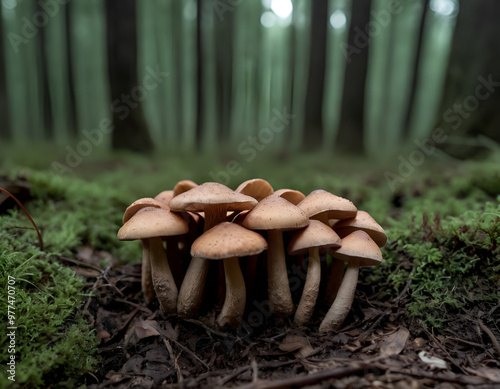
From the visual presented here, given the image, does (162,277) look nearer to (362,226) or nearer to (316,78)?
(362,226)

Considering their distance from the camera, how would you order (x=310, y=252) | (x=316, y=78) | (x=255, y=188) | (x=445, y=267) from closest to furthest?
(x=310, y=252)
(x=445, y=267)
(x=255, y=188)
(x=316, y=78)

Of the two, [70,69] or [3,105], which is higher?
[70,69]

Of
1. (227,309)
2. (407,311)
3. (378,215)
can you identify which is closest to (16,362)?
(227,309)

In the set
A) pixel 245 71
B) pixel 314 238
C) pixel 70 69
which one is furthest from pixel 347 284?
pixel 245 71

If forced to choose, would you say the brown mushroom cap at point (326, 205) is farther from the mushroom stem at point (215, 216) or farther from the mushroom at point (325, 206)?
the mushroom stem at point (215, 216)

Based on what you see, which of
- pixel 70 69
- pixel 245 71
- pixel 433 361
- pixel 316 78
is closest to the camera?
pixel 433 361

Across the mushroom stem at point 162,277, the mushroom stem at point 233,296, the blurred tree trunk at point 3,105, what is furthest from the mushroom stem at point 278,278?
the blurred tree trunk at point 3,105
